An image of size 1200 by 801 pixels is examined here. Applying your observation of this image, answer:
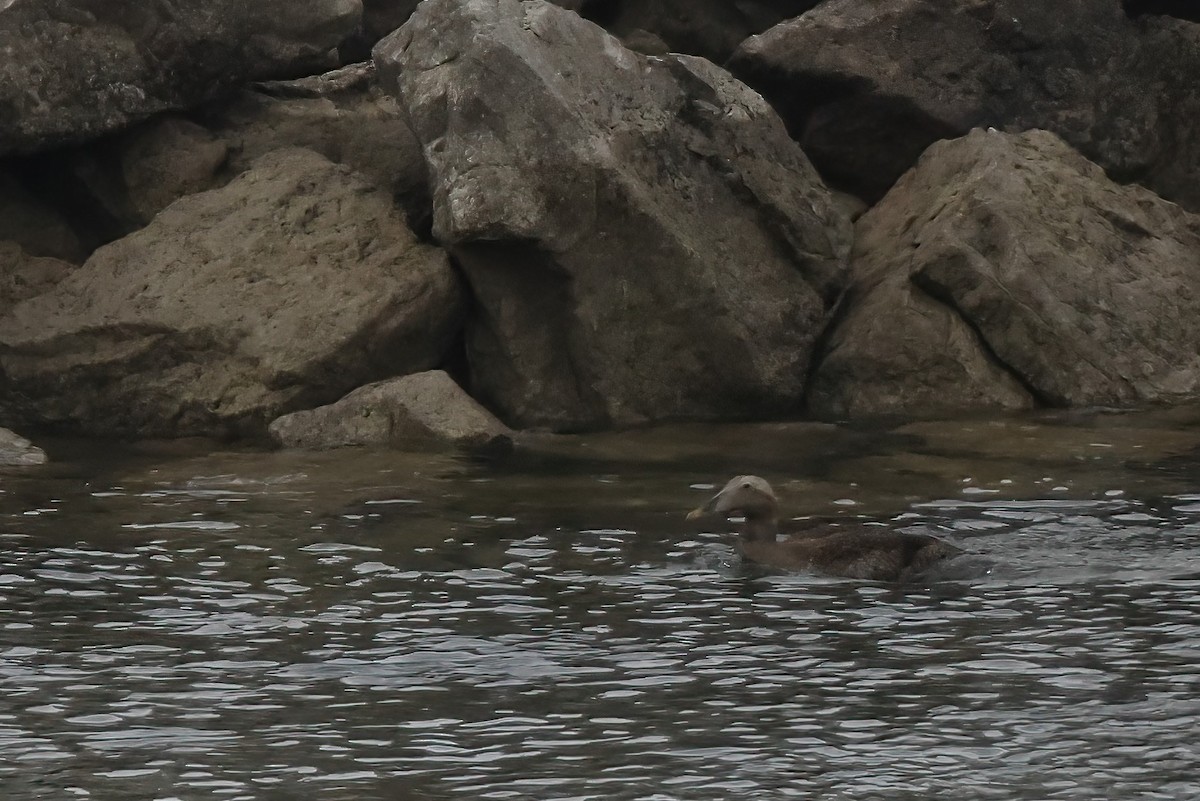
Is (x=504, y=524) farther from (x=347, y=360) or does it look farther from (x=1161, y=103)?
(x=1161, y=103)

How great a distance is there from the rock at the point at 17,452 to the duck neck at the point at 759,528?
590cm

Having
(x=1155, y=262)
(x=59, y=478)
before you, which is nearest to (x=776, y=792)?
(x=59, y=478)

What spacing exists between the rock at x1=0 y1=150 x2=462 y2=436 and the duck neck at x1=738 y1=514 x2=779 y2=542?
5318mm

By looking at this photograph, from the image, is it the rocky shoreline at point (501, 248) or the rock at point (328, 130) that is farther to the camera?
the rock at point (328, 130)

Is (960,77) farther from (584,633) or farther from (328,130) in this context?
(584,633)

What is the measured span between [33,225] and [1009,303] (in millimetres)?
8831

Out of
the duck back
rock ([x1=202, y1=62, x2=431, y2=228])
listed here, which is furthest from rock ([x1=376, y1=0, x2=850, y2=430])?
the duck back

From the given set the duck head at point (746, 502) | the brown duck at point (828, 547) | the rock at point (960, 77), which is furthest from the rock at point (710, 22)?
the brown duck at point (828, 547)

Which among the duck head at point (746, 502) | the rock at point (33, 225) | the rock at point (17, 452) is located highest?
the rock at point (33, 225)

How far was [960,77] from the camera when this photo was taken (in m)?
18.7

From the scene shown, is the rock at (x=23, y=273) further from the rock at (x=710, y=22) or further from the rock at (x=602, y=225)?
the rock at (x=710, y=22)

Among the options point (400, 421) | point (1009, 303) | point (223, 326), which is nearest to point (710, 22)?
point (1009, 303)

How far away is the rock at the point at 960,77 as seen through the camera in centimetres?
1845

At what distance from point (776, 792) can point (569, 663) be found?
193cm
